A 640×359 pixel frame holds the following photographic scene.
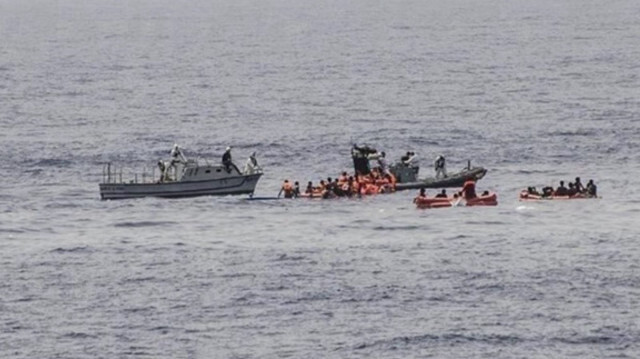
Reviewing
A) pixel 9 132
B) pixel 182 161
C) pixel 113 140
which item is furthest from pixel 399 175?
pixel 9 132

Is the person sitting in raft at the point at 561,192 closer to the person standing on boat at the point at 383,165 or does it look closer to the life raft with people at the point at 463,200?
the life raft with people at the point at 463,200

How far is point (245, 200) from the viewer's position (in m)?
144

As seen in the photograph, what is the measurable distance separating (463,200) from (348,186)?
32.1ft

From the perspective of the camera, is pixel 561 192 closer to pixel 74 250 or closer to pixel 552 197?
pixel 552 197

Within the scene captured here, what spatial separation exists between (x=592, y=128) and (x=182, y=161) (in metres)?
48.8

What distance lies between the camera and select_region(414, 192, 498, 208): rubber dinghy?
451 feet

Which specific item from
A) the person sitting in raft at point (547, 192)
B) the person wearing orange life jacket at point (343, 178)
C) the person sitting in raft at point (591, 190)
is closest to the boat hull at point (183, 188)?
the person wearing orange life jacket at point (343, 178)

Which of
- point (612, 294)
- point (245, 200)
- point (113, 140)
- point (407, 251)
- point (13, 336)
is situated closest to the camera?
point (13, 336)

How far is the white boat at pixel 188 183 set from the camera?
144m

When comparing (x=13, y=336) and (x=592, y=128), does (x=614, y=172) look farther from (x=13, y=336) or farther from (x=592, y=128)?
(x=13, y=336)

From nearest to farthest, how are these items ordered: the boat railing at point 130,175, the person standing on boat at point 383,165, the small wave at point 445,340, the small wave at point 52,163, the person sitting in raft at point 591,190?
the small wave at point 445,340
the person sitting in raft at point 591,190
the boat railing at point 130,175
the person standing on boat at point 383,165
the small wave at point 52,163

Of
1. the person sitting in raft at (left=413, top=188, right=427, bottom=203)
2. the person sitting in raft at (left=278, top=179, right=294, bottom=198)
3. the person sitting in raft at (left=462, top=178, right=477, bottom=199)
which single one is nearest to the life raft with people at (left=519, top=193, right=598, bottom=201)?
the person sitting in raft at (left=462, top=178, right=477, bottom=199)

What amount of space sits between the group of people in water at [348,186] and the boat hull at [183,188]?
104 inches

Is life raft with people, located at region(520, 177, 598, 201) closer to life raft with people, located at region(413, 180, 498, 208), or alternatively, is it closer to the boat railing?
life raft with people, located at region(413, 180, 498, 208)
